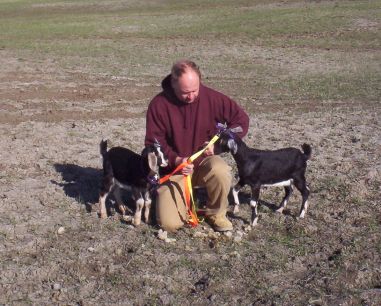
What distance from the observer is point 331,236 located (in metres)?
6.59

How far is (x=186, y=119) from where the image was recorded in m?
6.72

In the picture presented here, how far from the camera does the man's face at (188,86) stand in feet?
20.5

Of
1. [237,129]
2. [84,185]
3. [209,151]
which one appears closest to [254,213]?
[209,151]

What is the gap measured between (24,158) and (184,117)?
3.37 meters

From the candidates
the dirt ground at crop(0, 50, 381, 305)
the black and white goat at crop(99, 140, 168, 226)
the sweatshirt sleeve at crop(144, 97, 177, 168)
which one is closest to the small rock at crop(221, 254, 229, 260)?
the dirt ground at crop(0, 50, 381, 305)

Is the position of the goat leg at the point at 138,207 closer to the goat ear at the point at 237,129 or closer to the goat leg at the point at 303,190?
the goat ear at the point at 237,129

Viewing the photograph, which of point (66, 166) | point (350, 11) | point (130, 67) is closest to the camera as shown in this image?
point (66, 166)

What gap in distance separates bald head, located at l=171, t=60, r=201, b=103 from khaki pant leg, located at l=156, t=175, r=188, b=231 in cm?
102

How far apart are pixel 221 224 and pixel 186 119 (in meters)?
1.19

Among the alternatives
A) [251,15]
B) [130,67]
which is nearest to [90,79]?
[130,67]

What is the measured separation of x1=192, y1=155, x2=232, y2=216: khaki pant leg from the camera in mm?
6641

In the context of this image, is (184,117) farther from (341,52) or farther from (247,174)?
(341,52)

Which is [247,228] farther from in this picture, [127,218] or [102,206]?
[102,206]

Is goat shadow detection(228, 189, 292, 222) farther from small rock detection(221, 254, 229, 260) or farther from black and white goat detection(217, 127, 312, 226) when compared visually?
small rock detection(221, 254, 229, 260)
